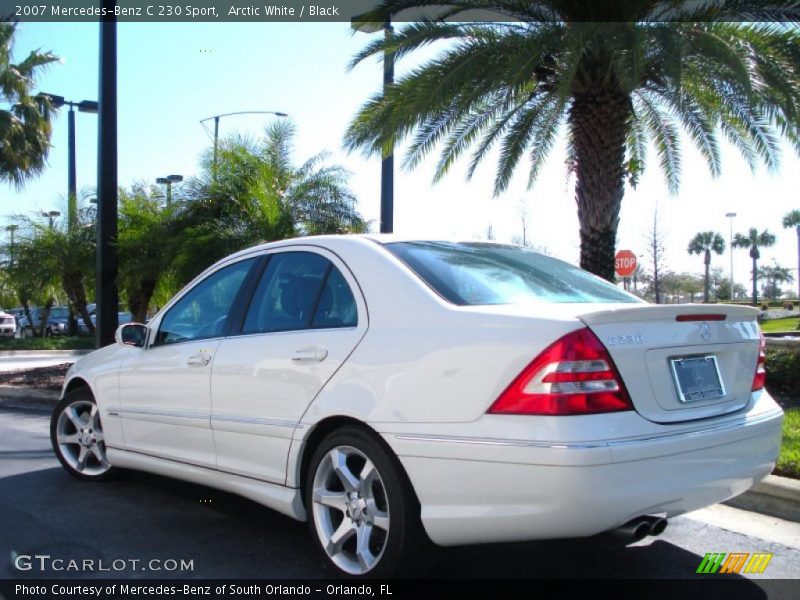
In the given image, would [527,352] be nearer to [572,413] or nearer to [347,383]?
[572,413]

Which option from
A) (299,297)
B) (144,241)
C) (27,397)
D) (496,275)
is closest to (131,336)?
(299,297)

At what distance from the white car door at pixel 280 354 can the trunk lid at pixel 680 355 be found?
1162 mm

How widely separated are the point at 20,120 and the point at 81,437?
1804cm

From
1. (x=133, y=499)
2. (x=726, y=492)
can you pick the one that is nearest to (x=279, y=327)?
(x=133, y=499)

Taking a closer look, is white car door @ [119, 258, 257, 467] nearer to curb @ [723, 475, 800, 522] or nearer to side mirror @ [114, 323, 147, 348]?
side mirror @ [114, 323, 147, 348]

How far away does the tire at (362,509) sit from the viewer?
3.29m

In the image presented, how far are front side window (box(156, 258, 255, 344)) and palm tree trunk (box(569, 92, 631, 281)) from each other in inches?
259

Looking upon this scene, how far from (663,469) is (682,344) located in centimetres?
58

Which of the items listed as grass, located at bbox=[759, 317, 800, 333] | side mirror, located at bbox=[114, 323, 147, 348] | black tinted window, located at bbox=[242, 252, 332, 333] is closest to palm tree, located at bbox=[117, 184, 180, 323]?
side mirror, located at bbox=[114, 323, 147, 348]

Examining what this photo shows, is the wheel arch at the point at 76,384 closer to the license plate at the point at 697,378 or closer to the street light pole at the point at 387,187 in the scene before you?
the license plate at the point at 697,378

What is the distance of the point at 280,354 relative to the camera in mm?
3910

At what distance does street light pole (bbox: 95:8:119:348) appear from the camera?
430 inches

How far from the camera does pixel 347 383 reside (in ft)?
11.6

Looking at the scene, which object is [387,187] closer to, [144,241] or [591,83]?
[591,83]
